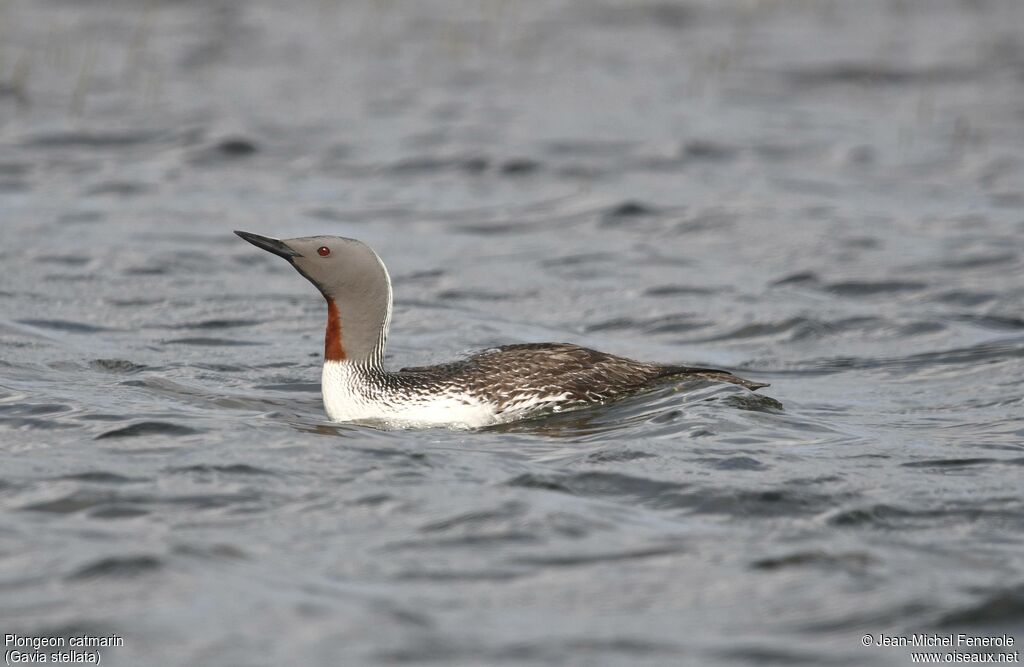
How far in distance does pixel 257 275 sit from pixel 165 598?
6.92 metres

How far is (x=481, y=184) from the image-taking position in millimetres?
15492

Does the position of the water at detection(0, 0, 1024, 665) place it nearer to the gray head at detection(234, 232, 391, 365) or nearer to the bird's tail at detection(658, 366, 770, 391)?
the bird's tail at detection(658, 366, 770, 391)

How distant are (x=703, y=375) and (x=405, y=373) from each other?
166 cm

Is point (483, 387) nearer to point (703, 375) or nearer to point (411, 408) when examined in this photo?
point (411, 408)

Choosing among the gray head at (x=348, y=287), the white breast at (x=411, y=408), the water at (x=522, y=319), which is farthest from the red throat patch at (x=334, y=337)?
the water at (x=522, y=319)

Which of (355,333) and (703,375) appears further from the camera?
(703,375)

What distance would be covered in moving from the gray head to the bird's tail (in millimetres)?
1606

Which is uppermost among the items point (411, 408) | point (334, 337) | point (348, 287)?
point (348, 287)

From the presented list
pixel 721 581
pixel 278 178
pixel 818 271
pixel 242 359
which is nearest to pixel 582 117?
pixel 278 178

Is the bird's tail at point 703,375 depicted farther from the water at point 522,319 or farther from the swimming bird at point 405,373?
the swimming bird at point 405,373

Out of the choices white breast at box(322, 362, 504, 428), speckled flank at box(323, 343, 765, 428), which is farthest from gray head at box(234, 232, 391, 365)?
white breast at box(322, 362, 504, 428)

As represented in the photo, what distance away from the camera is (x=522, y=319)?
1173 cm

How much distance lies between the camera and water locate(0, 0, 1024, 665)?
240 inches

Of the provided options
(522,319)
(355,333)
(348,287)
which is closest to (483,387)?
(355,333)
